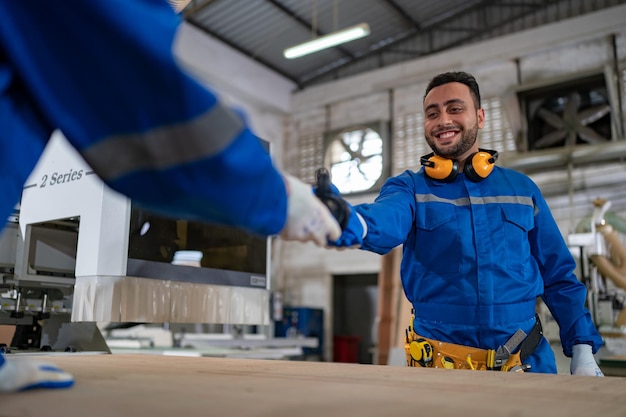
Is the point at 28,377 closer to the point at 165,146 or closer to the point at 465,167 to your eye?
the point at 165,146

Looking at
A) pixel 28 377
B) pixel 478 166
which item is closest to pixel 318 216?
pixel 28 377

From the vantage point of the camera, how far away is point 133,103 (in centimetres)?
69

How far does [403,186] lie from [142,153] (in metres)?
1.34

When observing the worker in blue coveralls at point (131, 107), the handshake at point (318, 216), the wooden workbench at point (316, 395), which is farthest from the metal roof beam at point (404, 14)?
the worker in blue coveralls at point (131, 107)

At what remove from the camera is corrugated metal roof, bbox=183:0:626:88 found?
8188mm

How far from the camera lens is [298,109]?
10039 millimetres

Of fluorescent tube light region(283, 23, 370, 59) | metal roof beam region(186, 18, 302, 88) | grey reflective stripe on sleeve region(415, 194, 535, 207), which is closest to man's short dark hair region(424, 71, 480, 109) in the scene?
grey reflective stripe on sleeve region(415, 194, 535, 207)

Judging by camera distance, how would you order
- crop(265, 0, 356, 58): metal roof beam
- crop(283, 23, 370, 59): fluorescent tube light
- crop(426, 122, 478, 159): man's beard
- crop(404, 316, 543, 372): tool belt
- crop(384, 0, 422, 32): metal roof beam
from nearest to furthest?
crop(404, 316, 543, 372): tool belt → crop(426, 122, 478, 159): man's beard → crop(283, 23, 370, 59): fluorescent tube light → crop(265, 0, 356, 58): metal roof beam → crop(384, 0, 422, 32): metal roof beam

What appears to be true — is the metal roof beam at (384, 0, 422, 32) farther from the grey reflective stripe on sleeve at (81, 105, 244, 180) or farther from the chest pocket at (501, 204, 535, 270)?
the grey reflective stripe on sleeve at (81, 105, 244, 180)

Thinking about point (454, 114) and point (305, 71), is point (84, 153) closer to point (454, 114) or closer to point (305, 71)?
point (454, 114)

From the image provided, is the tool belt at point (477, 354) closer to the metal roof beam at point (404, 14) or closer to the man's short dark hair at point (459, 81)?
the man's short dark hair at point (459, 81)

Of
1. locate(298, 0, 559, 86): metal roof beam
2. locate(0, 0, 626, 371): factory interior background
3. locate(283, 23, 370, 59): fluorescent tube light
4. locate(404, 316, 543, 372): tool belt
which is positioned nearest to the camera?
locate(404, 316, 543, 372): tool belt

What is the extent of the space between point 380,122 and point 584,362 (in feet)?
23.6

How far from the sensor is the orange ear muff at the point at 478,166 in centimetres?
195
